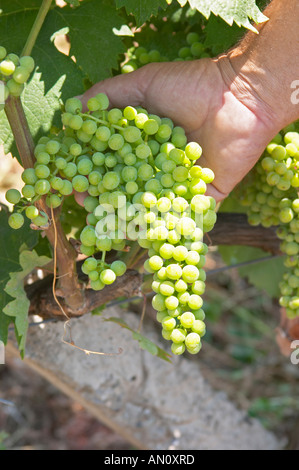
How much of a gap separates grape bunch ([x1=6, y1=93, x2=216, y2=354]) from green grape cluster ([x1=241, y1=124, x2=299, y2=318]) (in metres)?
0.23

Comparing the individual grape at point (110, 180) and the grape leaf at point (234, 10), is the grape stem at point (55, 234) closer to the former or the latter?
the individual grape at point (110, 180)

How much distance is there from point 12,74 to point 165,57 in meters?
0.44

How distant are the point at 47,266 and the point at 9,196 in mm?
248

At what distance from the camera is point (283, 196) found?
1050 mm

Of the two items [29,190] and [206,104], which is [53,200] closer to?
[29,190]

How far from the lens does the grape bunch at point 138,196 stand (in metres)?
0.75

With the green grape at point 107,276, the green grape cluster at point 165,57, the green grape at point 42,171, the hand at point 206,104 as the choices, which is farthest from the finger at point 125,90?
the green grape at point 107,276

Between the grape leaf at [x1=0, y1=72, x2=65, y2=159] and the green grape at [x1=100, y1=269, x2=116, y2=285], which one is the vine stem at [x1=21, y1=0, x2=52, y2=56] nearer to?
the grape leaf at [x1=0, y1=72, x2=65, y2=159]

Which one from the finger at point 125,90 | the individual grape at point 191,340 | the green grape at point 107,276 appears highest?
the finger at point 125,90

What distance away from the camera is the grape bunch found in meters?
0.75

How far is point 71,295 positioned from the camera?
1.02 meters

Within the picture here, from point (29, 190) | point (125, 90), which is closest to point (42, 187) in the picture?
point (29, 190)

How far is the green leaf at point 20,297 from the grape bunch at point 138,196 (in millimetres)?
138
